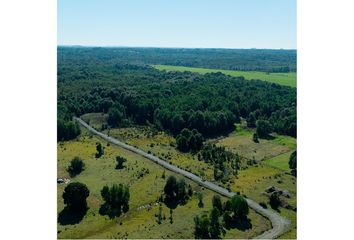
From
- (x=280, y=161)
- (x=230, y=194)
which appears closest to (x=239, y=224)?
(x=230, y=194)

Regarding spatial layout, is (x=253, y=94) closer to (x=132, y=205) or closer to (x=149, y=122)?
(x=149, y=122)

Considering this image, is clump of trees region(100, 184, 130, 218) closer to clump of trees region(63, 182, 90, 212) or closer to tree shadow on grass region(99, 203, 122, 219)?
tree shadow on grass region(99, 203, 122, 219)

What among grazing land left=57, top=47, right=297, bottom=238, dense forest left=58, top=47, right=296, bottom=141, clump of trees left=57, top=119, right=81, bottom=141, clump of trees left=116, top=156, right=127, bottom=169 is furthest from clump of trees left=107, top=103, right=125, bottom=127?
clump of trees left=116, top=156, right=127, bottom=169

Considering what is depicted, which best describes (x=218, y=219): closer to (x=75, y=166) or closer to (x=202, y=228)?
(x=202, y=228)

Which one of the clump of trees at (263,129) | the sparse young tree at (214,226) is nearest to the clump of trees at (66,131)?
the clump of trees at (263,129)

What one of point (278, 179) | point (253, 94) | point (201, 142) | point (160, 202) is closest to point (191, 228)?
point (160, 202)

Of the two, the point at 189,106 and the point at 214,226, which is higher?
the point at 189,106

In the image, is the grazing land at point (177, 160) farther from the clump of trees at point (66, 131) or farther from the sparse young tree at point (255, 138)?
the clump of trees at point (66, 131)
